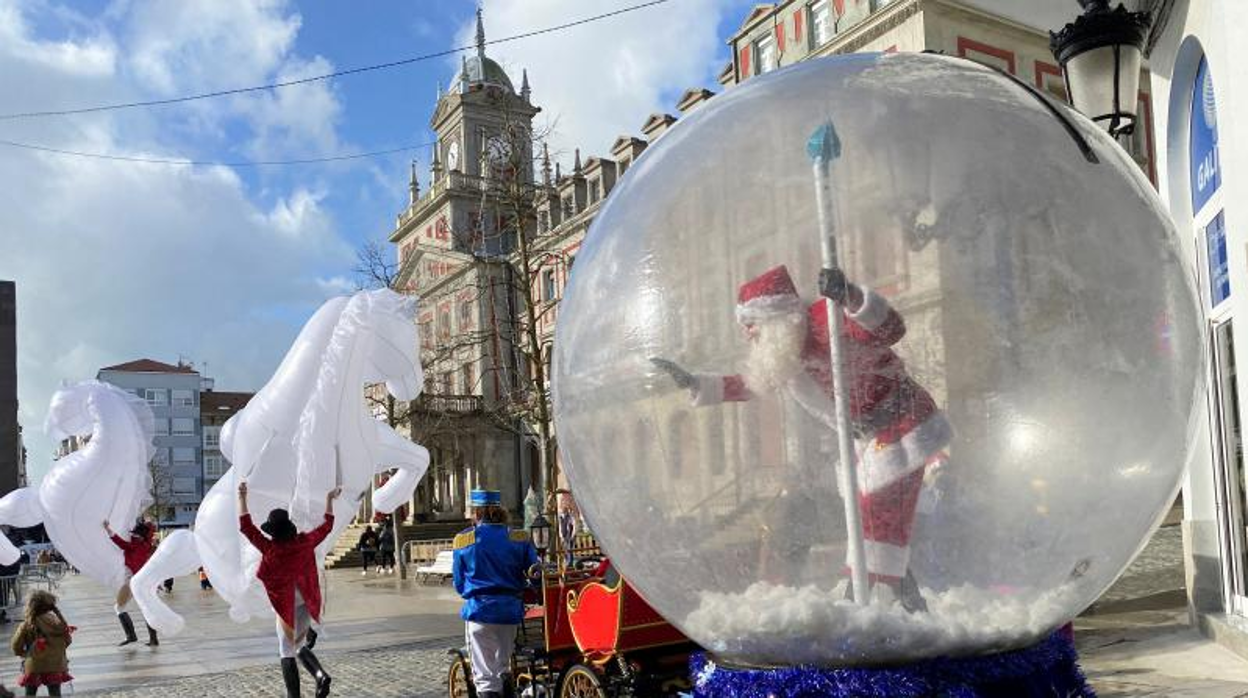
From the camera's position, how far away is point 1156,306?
241 cm

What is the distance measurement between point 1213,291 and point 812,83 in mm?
7392

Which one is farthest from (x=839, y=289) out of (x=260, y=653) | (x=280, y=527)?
(x=260, y=653)

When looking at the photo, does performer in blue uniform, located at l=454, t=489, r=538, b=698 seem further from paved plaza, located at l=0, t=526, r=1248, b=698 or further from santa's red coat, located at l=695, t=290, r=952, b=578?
santa's red coat, located at l=695, t=290, r=952, b=578

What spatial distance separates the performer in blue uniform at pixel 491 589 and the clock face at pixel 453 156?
161 ft

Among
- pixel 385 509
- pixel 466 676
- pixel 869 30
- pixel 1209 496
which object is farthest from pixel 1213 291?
pixel 869 30

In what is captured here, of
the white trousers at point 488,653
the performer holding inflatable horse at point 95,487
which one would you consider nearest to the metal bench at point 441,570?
the performer holding inflatable horse at point 95,487

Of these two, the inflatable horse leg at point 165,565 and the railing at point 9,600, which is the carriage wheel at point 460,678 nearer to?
the inflatable horse leg at point 165,565

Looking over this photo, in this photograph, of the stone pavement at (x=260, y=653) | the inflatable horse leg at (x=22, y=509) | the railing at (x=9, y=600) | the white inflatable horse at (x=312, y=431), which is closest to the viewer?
the white inflatable horse at (x=312, y=431)

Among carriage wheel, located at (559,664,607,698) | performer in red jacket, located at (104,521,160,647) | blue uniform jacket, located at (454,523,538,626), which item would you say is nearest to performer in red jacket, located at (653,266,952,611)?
carriage wheel, located at (559,664,607,698)

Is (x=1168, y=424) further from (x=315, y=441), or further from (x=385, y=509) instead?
(x=385, y=509)

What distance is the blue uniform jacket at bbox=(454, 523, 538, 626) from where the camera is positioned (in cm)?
707

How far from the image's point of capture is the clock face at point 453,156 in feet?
180

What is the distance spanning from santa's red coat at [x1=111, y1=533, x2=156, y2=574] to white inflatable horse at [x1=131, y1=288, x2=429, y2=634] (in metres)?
4.58

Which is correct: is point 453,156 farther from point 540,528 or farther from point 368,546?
point 540,528
